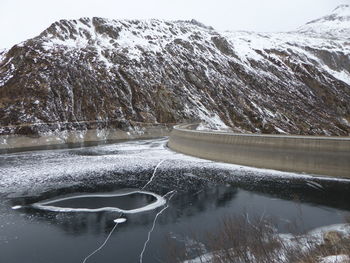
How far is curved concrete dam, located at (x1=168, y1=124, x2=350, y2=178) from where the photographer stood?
29.7m

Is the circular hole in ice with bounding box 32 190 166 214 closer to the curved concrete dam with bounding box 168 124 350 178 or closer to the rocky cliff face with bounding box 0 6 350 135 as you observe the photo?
the curved concrete dam with bounding box 168 124 350 178

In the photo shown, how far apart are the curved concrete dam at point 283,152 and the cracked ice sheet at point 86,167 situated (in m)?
0.94

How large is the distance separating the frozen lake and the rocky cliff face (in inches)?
1500

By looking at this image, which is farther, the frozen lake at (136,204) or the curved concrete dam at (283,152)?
the curved concrete dam at (283,152)

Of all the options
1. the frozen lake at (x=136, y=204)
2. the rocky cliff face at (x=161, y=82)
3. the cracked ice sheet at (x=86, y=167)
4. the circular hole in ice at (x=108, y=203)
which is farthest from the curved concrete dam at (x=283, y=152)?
the rocky cliff face at (x=161, y=82)

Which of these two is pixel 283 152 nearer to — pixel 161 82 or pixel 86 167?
pixel 86 167

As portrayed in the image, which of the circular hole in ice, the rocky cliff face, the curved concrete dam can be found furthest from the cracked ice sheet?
the rocky cliff face

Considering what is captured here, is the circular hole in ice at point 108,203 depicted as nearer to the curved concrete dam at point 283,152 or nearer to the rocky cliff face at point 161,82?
the curved concrete dam at point 283,152

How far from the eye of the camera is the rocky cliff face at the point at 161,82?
7706 centimetres

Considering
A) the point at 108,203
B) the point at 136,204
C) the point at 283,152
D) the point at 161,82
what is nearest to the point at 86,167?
the point at 108,203

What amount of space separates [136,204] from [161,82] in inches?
2874

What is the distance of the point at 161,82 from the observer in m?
94.2

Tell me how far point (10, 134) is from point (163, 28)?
76793 millimetres

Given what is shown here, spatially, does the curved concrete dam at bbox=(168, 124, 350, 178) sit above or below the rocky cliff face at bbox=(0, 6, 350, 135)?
below
